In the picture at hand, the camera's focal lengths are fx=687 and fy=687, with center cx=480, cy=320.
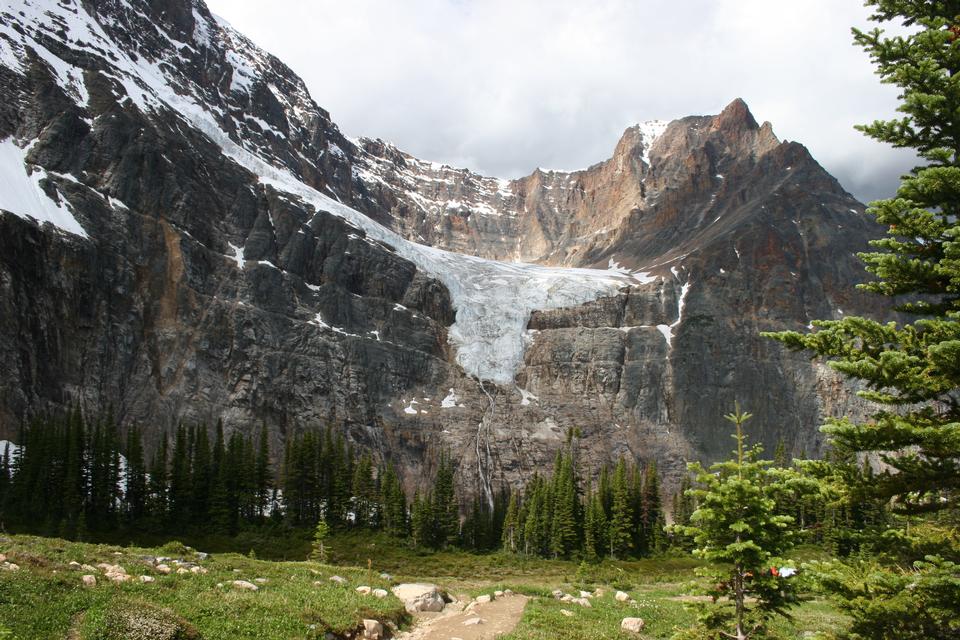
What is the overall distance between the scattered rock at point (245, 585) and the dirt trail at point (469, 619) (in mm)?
5869

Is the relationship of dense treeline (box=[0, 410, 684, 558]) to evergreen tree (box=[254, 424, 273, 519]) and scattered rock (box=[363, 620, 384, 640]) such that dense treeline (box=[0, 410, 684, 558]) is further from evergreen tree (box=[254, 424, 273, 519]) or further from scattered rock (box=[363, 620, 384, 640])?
Answer: scattered rock (box=[363, 620, 384, 640])

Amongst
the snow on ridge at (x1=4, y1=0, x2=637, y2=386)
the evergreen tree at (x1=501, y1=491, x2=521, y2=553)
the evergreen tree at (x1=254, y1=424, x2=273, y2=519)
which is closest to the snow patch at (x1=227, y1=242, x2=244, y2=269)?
the snow on ridge at (x1=4, y1=0, x2=637, y2=386)

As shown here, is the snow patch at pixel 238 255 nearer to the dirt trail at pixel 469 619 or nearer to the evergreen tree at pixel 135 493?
the evergreen tree at pixel 135 493

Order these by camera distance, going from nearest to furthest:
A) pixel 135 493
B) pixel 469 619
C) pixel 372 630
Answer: pixel 372 630, pixel 469 619, pixel 135 493

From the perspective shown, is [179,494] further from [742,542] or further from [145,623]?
[742,542]

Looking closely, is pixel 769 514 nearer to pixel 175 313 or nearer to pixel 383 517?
pixel 383 517

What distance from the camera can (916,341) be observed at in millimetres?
11562

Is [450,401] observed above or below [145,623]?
above

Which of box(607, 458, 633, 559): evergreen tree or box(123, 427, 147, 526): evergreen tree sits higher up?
box(123, 427, 147, 526): evergreen tree

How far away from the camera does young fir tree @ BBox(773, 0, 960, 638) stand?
34.9 ft

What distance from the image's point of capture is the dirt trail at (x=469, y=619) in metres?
24.2

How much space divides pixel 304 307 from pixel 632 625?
127 metres

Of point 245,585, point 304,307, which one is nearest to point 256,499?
point 245,585

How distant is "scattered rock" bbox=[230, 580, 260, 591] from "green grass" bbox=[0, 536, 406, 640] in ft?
1.27
